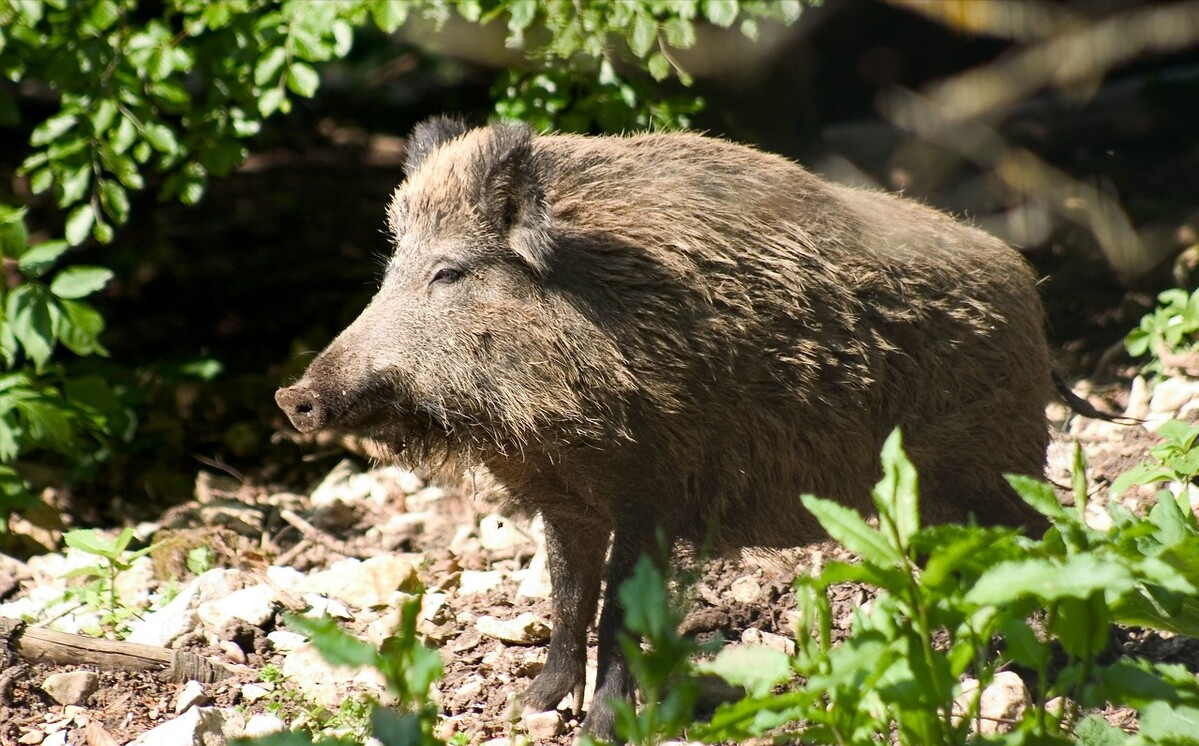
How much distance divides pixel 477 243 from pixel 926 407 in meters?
1.57

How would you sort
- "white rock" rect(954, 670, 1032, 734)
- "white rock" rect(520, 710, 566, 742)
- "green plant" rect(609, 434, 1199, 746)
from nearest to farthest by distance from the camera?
1. "green plant" rect(609, 434, 1199, 746)
2. "white rock" rect(954, 670, 1032, 734)
3. "white rock" rect(520, 710, 566, 742)

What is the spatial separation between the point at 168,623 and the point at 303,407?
100cm

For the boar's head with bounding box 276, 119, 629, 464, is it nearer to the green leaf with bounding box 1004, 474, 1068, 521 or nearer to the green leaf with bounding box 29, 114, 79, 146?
the green leaf with bounding box 1004, 474, 1068, 521

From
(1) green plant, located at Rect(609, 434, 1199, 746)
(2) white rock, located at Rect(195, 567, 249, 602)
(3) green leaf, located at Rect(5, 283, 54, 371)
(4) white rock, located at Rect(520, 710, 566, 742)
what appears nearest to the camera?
(1) green plant, located at Rect(609, 434, 1199, 746)

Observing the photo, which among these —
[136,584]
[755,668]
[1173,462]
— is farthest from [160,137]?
[1173,462]

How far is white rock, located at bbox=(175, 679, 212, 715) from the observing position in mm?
3609

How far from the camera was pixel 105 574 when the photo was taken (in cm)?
425

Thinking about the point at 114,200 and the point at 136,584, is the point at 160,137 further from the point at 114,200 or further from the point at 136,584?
the point at 136,584

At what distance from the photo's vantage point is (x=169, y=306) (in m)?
8.84

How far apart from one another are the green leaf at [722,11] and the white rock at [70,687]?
3027 mm

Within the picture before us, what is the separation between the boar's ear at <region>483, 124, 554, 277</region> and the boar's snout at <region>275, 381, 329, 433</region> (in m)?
0.76

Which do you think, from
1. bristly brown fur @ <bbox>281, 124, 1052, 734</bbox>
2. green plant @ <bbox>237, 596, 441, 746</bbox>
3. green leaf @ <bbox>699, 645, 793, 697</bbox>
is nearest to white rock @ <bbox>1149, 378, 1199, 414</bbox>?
bristly brown fur @ <bbox>281, 124, 1052, 734</bbox>

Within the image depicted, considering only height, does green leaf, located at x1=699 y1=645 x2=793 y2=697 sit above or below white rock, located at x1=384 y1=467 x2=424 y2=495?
below

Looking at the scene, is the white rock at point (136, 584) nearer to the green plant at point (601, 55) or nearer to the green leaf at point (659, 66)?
the green plant at point (601, 55)
